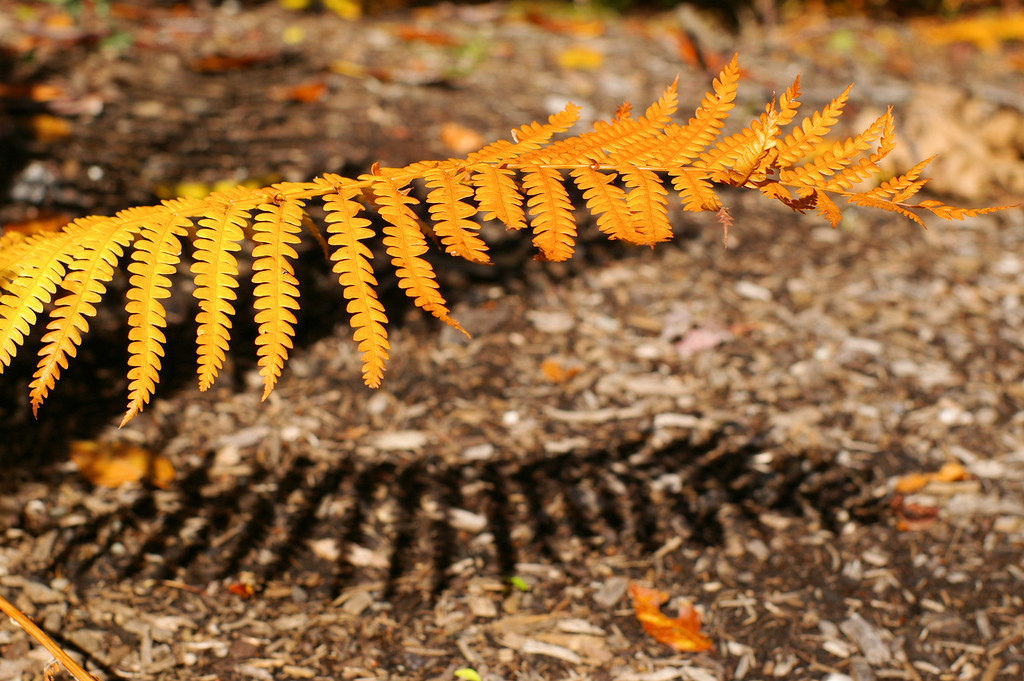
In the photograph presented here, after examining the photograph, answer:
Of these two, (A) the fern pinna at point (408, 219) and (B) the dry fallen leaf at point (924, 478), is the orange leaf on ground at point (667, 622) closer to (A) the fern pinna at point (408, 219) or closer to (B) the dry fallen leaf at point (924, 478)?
(B) the dry fallen leaf at point (924, 478)

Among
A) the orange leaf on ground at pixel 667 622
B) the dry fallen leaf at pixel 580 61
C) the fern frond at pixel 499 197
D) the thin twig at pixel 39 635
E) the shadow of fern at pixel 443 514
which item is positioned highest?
the fern frond at pixel 499 197

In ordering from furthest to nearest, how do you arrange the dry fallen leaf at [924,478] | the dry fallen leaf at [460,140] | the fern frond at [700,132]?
1. the dry fallen leaf at [460,140]
2. the dry fallen leaf at [924,478]
3. the fern frond at [700,132]

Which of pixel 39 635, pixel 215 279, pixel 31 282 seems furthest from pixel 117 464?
pixel 215 279

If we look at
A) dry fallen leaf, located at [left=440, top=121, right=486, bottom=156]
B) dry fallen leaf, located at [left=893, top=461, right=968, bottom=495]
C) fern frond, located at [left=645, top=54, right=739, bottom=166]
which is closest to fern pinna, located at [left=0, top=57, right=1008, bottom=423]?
fern frond, located at [left=645, top=54, right=739, bottom=166]

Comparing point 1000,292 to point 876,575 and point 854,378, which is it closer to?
point 854,378

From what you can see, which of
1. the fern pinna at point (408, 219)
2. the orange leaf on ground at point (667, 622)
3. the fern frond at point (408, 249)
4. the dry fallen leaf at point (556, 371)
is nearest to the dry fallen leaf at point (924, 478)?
the orange leaf on ground at point (667, 622)

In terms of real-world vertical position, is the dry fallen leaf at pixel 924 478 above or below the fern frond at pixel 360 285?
below

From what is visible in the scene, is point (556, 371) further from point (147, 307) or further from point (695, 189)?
point (147, 307)
